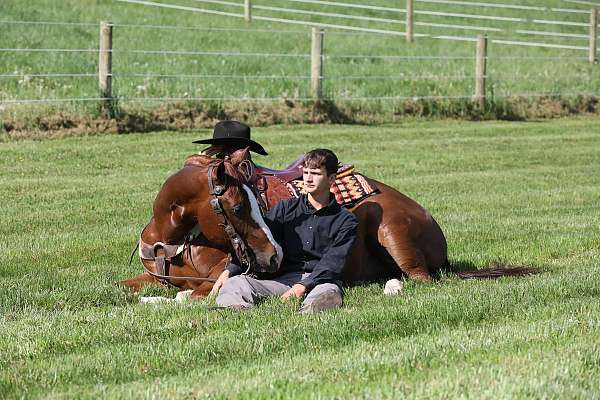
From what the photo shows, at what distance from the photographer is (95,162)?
15523mm

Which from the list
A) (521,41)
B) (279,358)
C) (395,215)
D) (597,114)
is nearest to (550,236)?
(395,215)

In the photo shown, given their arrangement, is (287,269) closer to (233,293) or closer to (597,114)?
(233,293)

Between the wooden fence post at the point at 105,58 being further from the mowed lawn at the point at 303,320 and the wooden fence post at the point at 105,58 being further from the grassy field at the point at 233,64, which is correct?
the mowed lawn at the point at 303,320

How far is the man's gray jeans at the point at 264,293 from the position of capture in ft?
22.8

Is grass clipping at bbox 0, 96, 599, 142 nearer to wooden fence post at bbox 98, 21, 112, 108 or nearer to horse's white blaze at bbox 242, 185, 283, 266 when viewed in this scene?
wooden fence post at bbox 98, 21, 112, 108

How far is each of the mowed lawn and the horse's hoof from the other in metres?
0.07

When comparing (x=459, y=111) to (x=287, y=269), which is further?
(x=459, y=111)

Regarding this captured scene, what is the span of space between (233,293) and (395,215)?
1664mm

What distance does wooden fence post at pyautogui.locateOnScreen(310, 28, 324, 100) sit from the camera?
20675mm

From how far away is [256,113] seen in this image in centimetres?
1970

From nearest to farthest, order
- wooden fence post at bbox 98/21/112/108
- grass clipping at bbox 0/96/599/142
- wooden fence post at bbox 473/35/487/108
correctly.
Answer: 1. grass clipping at bbox 0/96/599/142
2. wooden fence post at bbox 98/21/112/108
3. wooden fence post at bbox 473/35/487/108

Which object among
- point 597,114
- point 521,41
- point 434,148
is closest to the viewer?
point 434,148

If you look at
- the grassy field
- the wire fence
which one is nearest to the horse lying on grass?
the grassy field

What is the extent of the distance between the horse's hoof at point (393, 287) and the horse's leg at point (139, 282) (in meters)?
1.70
